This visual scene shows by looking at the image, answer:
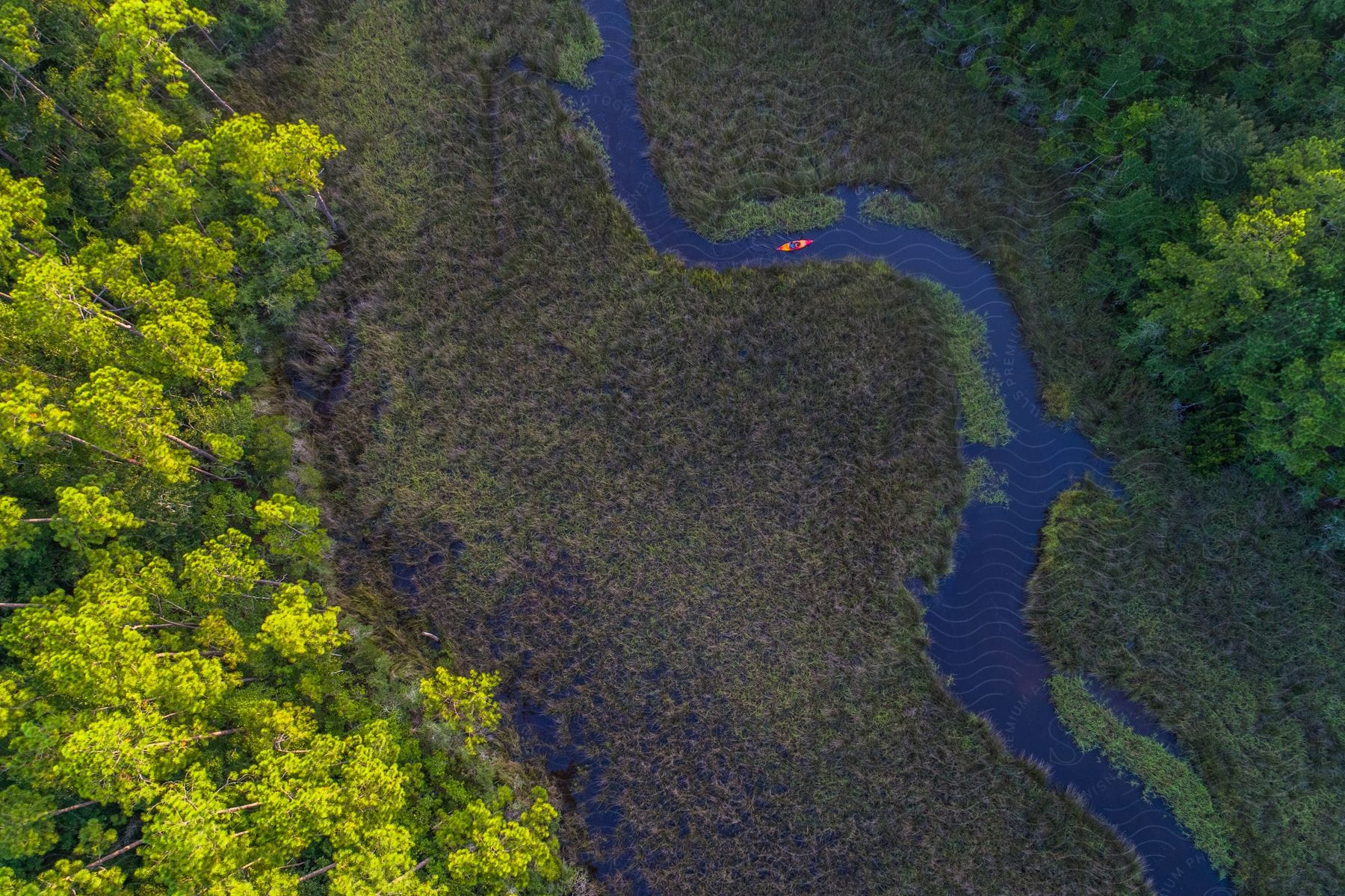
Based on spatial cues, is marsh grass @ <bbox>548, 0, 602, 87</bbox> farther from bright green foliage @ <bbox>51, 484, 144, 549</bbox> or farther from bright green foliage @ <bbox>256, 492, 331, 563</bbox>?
bright green foliage @ <bbox>51, 484, 144, 549</bbox>

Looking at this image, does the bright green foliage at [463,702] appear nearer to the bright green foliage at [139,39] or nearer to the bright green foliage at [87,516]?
the bright green foliage at [87,516]

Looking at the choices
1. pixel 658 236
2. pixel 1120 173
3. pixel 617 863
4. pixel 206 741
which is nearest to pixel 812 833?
pixel 617 863

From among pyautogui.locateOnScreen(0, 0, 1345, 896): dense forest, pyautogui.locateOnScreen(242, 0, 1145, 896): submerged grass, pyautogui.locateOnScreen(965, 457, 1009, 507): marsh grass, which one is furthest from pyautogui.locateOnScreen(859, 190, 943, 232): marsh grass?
pyautogui.locateOnScreen(965, 457, 1009, 507): marsh grass

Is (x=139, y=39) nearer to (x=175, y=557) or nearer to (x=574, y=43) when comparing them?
(x=574, y=43)

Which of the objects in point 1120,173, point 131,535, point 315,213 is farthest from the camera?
point 315,213

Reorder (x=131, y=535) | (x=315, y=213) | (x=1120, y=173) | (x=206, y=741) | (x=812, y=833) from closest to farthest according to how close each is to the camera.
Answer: (x=206, y=741)
(x=131, y=535)
(x=812, y=833)
(x=1120, y=173)
(x=315, y=213)

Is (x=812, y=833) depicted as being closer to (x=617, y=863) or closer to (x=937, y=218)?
(x=617, y=863)

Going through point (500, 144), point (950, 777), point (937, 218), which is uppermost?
point (937, 218)
